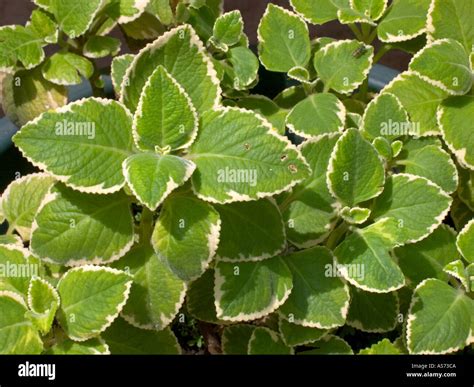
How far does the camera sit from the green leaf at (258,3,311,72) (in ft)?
3.69

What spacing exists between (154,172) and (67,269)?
0.23m

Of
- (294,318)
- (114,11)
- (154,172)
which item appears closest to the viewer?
(154,172)

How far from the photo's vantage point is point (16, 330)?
0.83 m

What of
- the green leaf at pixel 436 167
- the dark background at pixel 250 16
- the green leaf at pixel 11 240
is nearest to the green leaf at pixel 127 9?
the green leaf at pixel 11 240

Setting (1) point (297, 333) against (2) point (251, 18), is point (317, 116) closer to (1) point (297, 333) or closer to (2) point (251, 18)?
(1) point (297, 333)

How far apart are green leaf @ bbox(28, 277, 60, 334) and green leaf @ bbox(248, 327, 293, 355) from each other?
0.89 ft

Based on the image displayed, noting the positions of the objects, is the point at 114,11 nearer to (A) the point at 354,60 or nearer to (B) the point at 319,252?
(A) the point at 354,60

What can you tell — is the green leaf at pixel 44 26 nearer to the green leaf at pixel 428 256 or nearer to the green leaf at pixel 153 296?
the green leaf at pixel 153 296

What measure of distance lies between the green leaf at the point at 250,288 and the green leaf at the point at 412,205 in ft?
0.52

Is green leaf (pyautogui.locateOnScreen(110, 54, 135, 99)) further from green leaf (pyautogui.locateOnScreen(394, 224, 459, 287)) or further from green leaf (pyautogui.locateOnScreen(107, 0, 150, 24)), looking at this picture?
green leaf (pyautogui.locateOnScreen(394, 224, 459, 287))

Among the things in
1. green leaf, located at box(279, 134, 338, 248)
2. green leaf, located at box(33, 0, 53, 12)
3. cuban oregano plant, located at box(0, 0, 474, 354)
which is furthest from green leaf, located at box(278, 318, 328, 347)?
green leaf, located at box(33, 0, 53, 12)

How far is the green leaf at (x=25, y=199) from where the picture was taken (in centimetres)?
100
